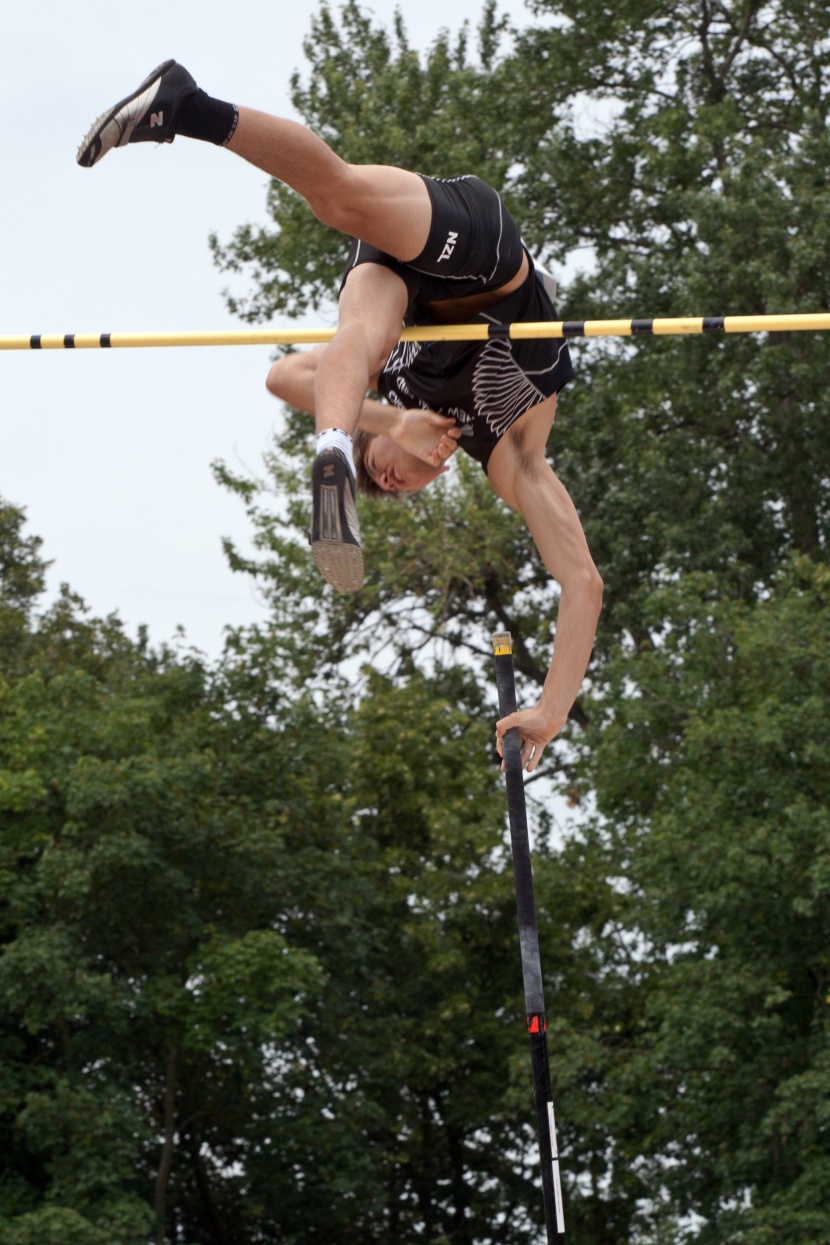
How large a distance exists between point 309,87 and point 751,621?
863 centimetres

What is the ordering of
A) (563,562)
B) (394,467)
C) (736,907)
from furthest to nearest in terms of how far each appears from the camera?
(736,907) → (563,562) → (394,467)

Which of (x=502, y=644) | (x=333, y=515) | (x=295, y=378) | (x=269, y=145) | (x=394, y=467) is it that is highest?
(x=269, y=145)

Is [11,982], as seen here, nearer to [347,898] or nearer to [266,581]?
[347,898]

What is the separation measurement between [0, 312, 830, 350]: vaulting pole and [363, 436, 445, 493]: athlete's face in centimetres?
28

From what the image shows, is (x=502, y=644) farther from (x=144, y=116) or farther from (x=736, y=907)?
(x=736, y=907)

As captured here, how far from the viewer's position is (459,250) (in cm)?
429

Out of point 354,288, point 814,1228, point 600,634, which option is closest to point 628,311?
point 600,634

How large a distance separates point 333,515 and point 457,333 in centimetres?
88

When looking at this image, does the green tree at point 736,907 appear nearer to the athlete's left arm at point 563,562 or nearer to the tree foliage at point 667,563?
the tree foliage at point 667,563

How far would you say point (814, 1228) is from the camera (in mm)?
12625

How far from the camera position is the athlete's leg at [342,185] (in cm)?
405

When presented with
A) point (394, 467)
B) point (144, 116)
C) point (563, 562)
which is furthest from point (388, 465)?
point (144, 116)

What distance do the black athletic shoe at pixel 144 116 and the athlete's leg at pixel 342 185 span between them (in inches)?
5.6

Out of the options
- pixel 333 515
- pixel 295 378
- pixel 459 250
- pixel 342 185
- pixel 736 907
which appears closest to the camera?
pixel 333 515
